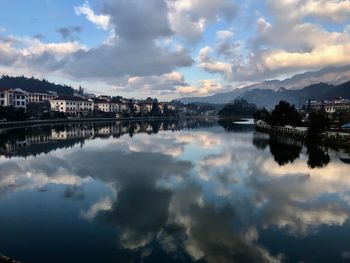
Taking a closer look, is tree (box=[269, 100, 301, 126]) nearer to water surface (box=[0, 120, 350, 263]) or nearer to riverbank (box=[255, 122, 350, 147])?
riverbank (box=[255, 122, 350, 147])

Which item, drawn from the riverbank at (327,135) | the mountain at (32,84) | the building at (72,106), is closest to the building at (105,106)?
the building at (72,106)

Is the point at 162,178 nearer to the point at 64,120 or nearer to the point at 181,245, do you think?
the point at 181,245

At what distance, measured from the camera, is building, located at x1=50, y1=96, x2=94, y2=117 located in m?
92.2

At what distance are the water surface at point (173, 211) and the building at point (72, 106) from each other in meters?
71.4

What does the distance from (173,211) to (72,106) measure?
288ft

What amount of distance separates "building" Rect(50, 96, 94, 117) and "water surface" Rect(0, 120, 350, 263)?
7140 centimetres

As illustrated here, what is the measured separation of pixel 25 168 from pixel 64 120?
57034 mm

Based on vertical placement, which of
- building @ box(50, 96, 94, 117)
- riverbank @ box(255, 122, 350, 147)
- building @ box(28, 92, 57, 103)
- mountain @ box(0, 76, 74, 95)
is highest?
mountain @ box(0, 76, 74, 95)

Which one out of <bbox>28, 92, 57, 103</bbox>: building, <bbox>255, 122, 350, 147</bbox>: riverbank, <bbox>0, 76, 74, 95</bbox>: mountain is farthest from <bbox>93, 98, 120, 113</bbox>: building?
<bbox>255, 122, 350, 147</bbox>: riverbank

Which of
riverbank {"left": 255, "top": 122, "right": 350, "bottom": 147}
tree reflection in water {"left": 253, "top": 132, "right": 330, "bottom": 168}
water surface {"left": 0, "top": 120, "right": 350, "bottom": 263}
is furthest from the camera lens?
riverbank {"left": 255, "top": 122, "right": 350, "bottom": 147}

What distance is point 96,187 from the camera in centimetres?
1575

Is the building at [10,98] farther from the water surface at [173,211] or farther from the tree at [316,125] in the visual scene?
the tree at [316,125]

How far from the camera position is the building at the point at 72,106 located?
92.2m

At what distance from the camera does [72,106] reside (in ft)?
311
